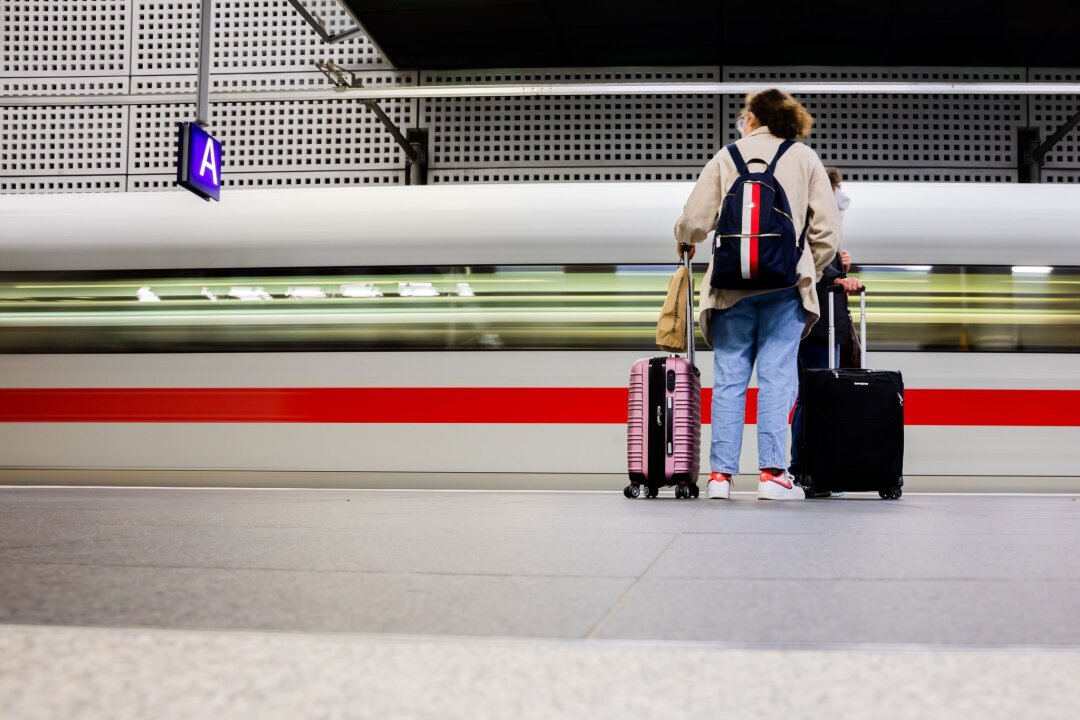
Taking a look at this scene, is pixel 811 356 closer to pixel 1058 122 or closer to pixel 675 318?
pixel 675 318

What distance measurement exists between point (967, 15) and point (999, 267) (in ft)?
11.1

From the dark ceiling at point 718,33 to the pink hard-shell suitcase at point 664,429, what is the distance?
5.29 m

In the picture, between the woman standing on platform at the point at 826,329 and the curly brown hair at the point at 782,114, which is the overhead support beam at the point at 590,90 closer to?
the woman standing on platform at the point at 826,329

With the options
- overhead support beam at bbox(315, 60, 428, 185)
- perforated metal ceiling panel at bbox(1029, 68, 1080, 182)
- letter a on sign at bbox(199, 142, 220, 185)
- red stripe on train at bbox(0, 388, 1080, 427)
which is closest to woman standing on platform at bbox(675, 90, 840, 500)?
red stripe on train at bbox(0, 388, 1080, 427)

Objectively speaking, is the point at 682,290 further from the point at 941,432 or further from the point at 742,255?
the point at 941,432

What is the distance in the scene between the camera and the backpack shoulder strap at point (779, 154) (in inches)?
160

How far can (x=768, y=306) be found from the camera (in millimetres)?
4191

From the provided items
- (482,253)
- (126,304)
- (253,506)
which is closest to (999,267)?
(482,253)

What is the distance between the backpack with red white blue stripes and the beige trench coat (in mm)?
83

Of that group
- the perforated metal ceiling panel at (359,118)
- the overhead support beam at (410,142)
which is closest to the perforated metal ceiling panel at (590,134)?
the perforated metal ceiling panel at (359,118)

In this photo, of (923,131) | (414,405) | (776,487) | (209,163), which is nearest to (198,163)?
(209,163)

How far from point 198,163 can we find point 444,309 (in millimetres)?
2047

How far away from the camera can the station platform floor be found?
2.97 ft

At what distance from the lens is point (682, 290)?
423 cm
